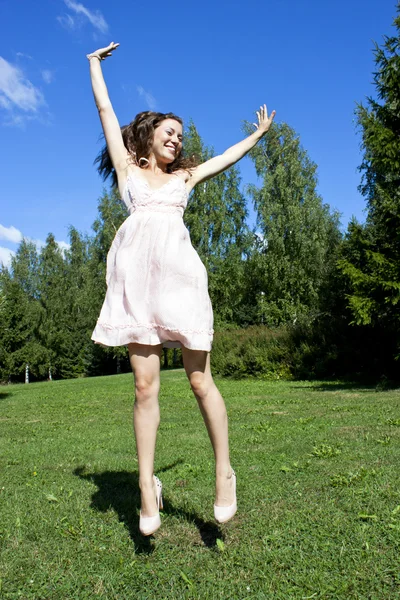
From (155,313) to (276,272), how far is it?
27.8 m

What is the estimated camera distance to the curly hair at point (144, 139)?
323 cm

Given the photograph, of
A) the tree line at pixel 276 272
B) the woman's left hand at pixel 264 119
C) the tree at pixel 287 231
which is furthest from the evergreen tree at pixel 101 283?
the woman's left hand at pixel 264 119

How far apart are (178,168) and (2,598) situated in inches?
97.2

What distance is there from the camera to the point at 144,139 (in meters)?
3.24

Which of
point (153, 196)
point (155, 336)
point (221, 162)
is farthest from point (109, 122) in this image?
point (155, 336)

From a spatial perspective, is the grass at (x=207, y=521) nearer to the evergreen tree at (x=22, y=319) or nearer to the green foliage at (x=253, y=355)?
the evergreen tree at (x=22, y=319)

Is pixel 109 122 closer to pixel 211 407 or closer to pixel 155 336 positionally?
pixel 155 336

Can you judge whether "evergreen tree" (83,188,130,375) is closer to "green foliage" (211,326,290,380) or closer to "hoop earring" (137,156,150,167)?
"green foliage" (211,326,290,380)

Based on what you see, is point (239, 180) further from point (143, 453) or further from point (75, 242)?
point (143, 453)

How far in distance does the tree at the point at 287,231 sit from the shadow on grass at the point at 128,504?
2544cm

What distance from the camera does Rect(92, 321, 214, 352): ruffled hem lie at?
2770 mm

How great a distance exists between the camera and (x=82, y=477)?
4.54m

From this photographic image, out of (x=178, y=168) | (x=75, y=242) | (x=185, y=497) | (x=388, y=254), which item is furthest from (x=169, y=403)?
Answer: (x=75, y=242)

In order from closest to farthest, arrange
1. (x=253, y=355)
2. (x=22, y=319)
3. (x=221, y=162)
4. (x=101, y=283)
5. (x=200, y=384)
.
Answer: (x=200, y=384), (x=221, y=162), (x=253, y=355), (x=22, y=319), (x=101, y=283)
